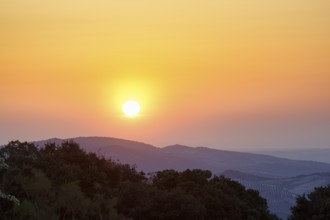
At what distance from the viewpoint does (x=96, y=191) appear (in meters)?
34.8

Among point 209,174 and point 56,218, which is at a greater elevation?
point 209,174

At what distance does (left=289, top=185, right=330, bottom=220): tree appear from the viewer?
49341 millimetres

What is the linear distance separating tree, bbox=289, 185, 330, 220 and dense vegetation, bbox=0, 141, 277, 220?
294 cm

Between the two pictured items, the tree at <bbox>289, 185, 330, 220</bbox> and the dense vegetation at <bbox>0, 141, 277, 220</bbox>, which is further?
the tree at <bbox>289, 185, 330, 220</bbox>

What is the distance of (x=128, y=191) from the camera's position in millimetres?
38094

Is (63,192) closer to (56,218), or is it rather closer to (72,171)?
(56,218)

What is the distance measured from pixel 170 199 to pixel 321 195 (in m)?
20.8

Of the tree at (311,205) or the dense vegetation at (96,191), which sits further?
the tree at (311,205)

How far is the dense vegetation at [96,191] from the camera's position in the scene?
28078 mm

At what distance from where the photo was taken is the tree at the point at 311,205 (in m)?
49.3

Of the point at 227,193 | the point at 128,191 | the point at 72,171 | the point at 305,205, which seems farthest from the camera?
the point at 305,205

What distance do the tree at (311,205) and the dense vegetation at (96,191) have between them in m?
2.94

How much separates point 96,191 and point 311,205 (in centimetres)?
2639

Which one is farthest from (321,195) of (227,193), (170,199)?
(170,199)
